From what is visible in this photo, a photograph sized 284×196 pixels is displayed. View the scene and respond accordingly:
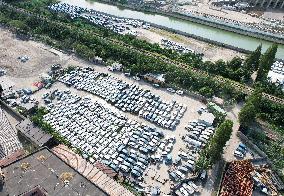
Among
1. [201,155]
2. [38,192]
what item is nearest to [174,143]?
[201,155]

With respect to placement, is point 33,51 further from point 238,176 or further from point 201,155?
point 238,176

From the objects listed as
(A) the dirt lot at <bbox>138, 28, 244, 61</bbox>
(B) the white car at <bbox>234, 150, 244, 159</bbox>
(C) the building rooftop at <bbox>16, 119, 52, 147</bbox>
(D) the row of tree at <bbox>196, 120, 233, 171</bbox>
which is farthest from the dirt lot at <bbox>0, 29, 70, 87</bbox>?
(B) the white car at <bbox>234, 150, 244, 159</bbox>

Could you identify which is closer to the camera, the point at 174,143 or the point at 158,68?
the point at 174,143

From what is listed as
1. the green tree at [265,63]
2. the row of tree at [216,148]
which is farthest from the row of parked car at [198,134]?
the green tree at [265,63]

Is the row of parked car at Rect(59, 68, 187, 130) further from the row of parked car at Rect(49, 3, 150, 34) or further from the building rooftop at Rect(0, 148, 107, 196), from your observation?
the building rooftop at Rect(0, 148, 107, 196)

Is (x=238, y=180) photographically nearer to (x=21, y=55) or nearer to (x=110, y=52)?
(x=110, y=52)

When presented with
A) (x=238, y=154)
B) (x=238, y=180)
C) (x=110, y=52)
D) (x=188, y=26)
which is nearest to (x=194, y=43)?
(x=188, y=26)
